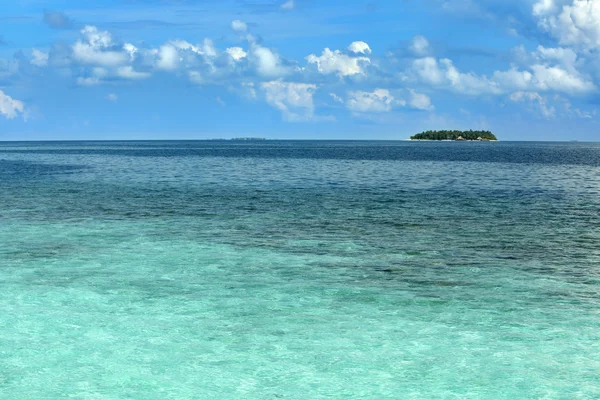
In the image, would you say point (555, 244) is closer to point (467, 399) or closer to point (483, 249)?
point (483, 249)

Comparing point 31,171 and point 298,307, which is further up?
point 31,171

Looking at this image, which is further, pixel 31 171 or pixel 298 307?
pixel 31 171

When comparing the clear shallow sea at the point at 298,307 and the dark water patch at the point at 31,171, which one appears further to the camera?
the dark water patch at the point at 31,171

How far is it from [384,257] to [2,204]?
27.6m

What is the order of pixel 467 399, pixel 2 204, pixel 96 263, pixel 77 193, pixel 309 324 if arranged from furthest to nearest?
pixel 77 193 → pixel 2 204 → pixel 96 263 → pixel 309 324 → pixel 467 399

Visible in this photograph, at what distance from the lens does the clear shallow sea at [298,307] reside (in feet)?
39.1

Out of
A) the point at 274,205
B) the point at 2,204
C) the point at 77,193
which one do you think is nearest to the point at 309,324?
the point at 274,205

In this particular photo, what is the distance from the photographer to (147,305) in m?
16.9

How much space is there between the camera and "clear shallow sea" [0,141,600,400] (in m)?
11.9

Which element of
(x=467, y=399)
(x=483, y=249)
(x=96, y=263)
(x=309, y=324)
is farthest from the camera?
(x=483, y=249)

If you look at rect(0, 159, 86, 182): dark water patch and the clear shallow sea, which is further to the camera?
rect(0, 159, 86, 182): dark water patch

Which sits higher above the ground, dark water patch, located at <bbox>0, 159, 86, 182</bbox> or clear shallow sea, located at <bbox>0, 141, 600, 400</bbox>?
dark water patch, located at <bbox>0, 159, 86, 182</bbox>

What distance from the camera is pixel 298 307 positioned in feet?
55.0

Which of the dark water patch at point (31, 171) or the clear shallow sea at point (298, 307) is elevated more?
the dark water patch at point (31, 171)
